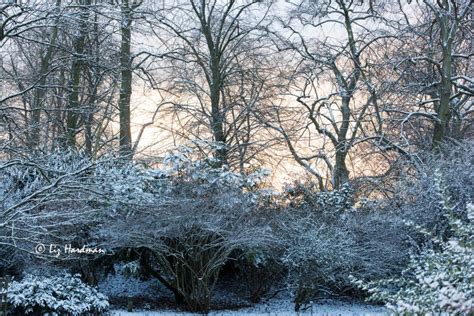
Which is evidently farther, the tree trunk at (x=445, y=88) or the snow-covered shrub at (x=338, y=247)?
the tree trunk at (x=445, y=88)

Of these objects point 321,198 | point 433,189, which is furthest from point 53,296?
point 433,189

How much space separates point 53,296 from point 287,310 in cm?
559

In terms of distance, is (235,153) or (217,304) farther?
(235,153)

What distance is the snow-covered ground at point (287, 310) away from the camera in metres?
13.0

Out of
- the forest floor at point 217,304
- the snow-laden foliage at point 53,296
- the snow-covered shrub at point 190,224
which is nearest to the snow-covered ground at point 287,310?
the forest floor at point 217,304

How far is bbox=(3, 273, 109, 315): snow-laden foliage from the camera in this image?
35.0 ft

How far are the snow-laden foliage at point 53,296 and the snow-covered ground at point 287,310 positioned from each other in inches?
54.0

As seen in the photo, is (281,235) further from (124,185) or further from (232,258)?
(124,185)

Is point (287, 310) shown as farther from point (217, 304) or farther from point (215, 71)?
point (215, 71)

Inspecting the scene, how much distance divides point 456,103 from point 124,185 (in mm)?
12292

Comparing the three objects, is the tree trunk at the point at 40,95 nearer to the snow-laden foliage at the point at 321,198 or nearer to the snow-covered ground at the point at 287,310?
the snow-covered ground at the point at 287,310

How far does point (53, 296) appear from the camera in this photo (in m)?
11.1

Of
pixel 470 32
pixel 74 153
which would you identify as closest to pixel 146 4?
pixel 74 153

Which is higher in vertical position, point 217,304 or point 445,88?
point 445,88
